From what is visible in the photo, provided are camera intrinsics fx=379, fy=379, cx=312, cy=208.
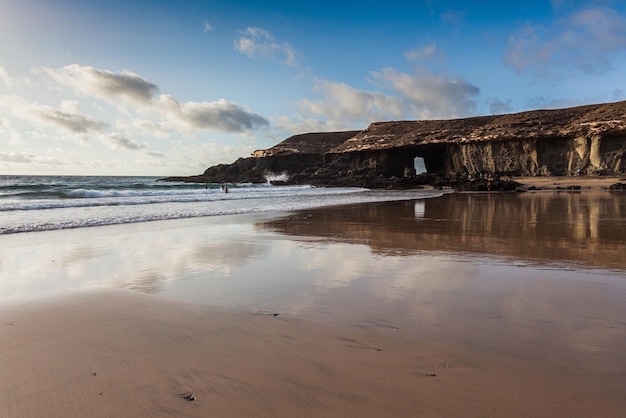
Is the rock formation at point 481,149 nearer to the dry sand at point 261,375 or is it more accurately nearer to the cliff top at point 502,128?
the cliff top at point 502,128

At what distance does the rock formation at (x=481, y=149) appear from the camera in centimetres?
3562

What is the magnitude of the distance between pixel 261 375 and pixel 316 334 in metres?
0.72

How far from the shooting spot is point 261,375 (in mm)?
2293

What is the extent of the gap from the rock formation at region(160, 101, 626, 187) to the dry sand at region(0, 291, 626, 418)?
130 ft

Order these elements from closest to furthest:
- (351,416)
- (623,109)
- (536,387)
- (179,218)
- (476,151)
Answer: (351,416), (536,387), (179,218), (623,109), (476,151)

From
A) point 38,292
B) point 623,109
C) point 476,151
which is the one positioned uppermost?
point 623,109

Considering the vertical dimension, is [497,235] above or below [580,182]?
below

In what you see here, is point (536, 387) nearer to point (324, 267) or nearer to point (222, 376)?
point (222, 376)

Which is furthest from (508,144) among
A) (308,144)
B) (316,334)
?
(316,334)

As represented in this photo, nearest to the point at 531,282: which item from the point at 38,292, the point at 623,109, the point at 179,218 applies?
the point at 38,292

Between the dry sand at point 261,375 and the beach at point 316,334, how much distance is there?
12 millimetres

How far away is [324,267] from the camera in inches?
212

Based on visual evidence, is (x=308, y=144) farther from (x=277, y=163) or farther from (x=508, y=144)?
(x=508, y=144)

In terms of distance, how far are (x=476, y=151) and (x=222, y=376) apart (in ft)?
152
